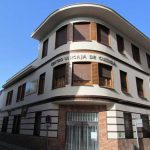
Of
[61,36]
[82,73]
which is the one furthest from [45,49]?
[82,73]

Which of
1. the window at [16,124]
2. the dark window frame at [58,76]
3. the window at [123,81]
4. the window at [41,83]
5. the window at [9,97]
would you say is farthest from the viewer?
the window at [9,97]

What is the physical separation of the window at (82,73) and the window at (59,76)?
2.92 ft

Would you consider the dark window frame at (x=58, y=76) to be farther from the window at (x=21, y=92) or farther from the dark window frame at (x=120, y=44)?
the window at (x=21, y=92)

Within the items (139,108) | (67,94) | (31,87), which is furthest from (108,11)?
(31,87)

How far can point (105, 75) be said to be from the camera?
45.8 feet

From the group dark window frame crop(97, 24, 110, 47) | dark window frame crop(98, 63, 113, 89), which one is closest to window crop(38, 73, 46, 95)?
dark window frame crop(98, 63, 113, 89)

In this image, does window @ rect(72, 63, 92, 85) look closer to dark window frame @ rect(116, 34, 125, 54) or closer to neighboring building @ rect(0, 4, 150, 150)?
neighboring building @ rect(0, 4, 150, 150)

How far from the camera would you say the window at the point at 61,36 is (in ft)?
50.4

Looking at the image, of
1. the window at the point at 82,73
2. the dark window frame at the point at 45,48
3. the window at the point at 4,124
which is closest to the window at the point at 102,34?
the window at the point at 82,73

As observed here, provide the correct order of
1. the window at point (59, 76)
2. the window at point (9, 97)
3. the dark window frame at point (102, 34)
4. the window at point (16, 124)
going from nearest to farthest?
1. the window at point (59, 76)
2. the dark window frame at point (102, 34)
3. the window at point (16, 124)
4. the window at point (9, 97)

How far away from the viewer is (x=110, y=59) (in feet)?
47.6

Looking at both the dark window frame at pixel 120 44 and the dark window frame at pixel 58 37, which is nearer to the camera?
the dark window frame at pixel 58 37

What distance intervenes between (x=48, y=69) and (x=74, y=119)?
15.2 feet

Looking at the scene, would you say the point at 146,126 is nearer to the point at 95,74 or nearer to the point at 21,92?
the point at 95,74
